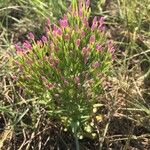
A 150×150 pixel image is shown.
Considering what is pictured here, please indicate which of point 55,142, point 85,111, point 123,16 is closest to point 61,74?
point 85,111

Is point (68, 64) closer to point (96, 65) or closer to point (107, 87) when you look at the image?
point (96, 65)

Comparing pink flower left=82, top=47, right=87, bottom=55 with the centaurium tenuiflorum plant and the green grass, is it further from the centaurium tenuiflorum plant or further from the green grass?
the green grass

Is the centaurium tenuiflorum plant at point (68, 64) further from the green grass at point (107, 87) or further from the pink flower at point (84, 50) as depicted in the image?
the green grass at point (107, 87)

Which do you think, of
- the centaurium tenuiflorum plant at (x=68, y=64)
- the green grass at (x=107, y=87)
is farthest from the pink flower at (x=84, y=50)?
the green grass at (x=107, y=87)

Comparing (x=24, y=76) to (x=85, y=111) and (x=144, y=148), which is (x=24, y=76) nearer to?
(x=85, y=111)

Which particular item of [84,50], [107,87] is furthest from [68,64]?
[107,87]

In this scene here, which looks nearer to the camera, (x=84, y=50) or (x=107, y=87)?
(x=84, y=50)
